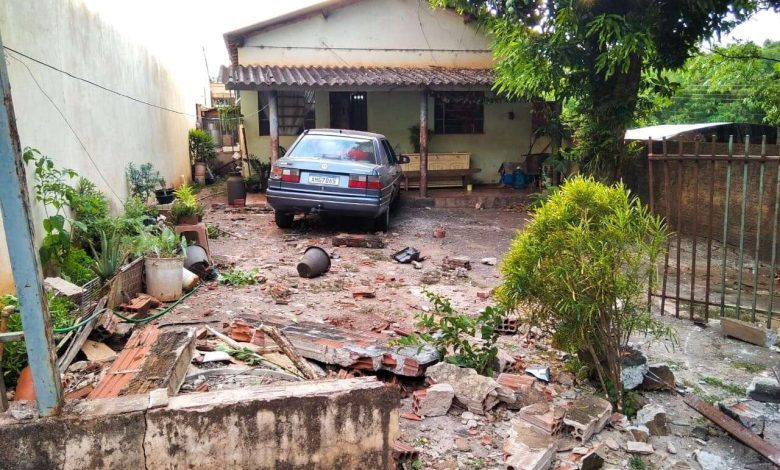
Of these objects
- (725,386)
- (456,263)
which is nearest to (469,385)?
(725,386)

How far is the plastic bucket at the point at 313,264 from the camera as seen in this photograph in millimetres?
6852

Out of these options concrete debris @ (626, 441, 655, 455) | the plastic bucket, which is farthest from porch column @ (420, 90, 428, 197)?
concrete debris @ (626, 441, 655, 455)

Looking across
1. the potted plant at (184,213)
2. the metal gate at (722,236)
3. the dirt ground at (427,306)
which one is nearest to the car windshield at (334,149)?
the dirt ground at (427,306)

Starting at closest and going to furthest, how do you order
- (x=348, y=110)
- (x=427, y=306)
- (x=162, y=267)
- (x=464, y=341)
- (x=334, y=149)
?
1. (x=464, y=341)
2. (x=162, y=267)
3. (x=427, y=306)
4. (x=334, y=149)
5. (x=348, y=110)

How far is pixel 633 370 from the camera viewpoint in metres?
3.87

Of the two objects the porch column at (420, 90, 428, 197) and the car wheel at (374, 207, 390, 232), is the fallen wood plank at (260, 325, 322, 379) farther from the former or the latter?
the porch column at (420, 90, 428, 197)

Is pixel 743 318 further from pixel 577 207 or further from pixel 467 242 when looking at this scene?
pixel 467 242

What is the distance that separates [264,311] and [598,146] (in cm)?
600

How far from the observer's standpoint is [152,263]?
567 cm

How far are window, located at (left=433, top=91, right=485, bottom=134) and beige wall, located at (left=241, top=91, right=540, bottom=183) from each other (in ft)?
0.45

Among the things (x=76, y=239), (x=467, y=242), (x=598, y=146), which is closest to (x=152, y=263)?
(x=76, y=239)

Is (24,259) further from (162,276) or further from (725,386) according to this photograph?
(725,386)

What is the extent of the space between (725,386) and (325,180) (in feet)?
20.4

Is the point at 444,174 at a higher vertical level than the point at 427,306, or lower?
higher
